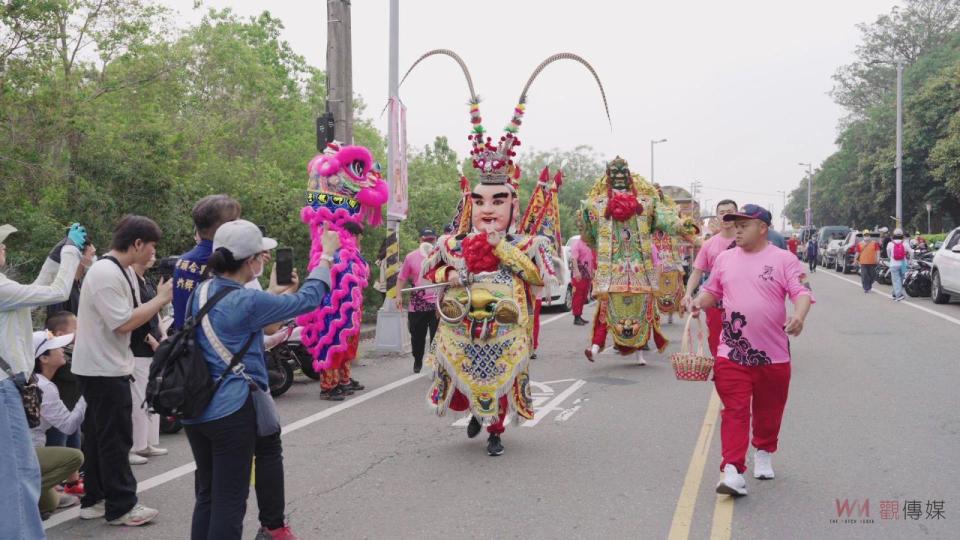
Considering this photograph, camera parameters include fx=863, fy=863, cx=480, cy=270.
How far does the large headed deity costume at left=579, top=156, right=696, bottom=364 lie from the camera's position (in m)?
10.5

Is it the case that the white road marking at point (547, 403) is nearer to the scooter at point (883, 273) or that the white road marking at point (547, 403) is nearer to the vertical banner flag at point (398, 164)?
the vertical banner flag at point (398, 164)

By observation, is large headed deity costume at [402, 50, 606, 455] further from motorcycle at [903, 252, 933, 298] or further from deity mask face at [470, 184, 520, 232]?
motorcycle at [903, 252, 933, 298]

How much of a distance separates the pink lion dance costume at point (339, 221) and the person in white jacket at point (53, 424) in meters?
3.17

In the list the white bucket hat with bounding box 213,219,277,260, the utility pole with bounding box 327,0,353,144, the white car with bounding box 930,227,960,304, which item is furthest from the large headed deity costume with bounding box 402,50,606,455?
the white car with bounding box 930,227,960,304

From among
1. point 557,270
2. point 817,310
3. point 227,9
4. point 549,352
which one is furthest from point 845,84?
point 557,270

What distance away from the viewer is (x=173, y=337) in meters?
3.83

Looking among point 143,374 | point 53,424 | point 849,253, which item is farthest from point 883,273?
point 53,424

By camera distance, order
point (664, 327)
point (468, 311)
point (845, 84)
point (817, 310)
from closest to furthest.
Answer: point (468, 311) < point (664, 327) < point (817, 310) < point (845, 84)

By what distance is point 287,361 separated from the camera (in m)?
9.22

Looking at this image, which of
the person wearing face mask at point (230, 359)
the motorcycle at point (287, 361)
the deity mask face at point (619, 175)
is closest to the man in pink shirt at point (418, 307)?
the motorcycle at point (287, 361)

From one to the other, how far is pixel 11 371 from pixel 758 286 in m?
4.15

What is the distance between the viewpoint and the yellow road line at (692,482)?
476 cm

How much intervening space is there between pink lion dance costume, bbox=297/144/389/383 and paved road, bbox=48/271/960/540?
26.5 inches

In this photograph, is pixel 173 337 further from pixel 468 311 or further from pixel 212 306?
pixel 468 311
